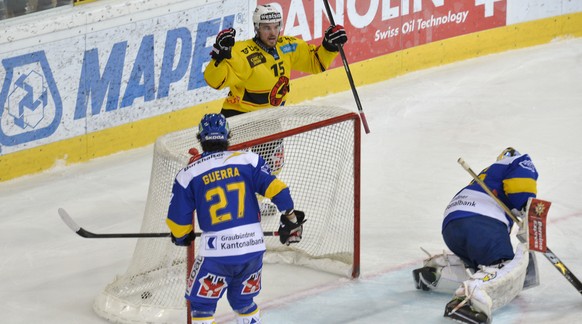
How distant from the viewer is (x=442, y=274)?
239 inches

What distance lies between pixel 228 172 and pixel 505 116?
15.4 ft

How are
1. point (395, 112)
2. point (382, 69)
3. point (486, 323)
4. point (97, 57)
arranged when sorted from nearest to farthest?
1. point (486, 323)
2. point (97, 57)
3. point (395, 112)
4. point (382, 69)

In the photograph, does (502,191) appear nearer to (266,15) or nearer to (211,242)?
(211,242)

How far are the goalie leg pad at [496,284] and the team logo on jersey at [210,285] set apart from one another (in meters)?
1.22

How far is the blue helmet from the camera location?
504cm

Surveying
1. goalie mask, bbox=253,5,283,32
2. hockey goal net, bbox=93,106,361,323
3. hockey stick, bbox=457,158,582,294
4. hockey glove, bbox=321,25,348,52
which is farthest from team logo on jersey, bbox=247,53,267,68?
hockey stick, bbox=457,158,582,294

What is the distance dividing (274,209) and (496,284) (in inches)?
61.2

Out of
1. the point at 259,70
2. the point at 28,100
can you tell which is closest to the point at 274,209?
the point at 259,70

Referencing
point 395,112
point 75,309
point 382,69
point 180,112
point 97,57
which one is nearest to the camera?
point 75,309

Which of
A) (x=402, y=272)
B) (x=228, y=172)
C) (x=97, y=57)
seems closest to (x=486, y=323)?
(x=402, y=272)

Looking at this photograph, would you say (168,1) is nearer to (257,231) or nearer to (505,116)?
(505,116)

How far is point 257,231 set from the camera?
5059mm

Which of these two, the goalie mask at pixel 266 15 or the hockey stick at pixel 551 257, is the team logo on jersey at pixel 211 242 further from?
the goalie mask at pixel 266 15

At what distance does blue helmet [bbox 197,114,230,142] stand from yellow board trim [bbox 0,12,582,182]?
322cm
